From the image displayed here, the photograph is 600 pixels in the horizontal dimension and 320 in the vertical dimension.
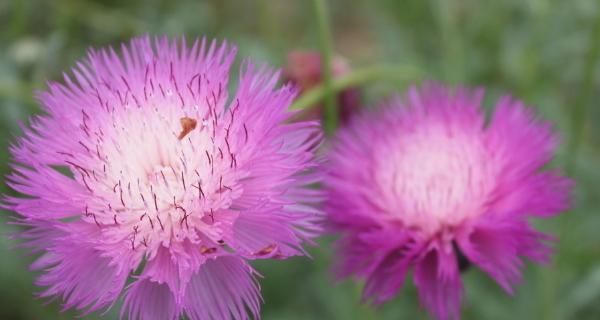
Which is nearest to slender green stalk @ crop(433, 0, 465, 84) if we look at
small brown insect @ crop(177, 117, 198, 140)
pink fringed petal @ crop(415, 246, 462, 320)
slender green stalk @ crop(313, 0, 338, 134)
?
slender green stalk @ crop(313, 0, 338, 134)

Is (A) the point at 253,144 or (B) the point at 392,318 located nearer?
(A) the point at 253,144

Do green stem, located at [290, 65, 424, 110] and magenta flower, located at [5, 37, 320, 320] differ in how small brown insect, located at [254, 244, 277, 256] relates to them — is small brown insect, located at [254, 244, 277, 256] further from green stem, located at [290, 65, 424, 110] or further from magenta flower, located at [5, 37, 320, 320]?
green stem, located at [290, 65, 424, 110]

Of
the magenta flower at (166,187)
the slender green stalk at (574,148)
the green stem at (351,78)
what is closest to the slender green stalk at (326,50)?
the green stem at (351,78)

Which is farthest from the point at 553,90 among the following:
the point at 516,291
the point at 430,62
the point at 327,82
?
the point at 327,82

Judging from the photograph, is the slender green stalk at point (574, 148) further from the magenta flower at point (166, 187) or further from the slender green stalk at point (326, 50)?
the magenta flower at point (166, 187)

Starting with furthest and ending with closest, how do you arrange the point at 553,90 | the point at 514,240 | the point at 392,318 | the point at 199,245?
the point at 553,90
the point at 392,318
the point at 514,240
the point at 199,245

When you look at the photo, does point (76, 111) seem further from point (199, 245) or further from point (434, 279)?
point (434, 279)
